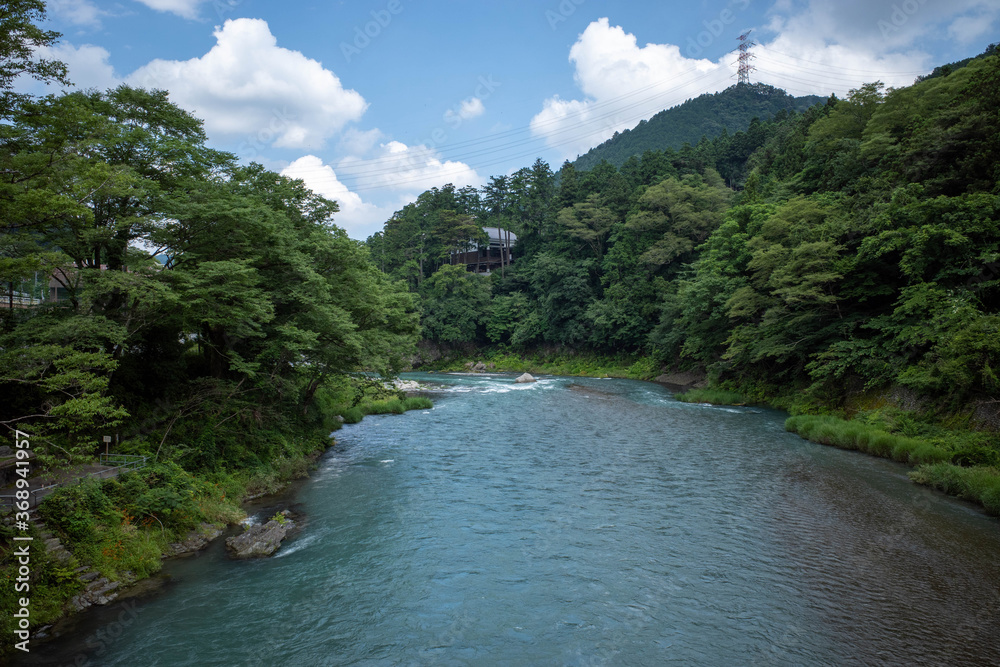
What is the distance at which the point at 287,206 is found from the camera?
738 inches

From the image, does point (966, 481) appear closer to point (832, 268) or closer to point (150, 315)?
point (832, 268)

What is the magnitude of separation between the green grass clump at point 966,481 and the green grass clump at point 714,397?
13.5 meters

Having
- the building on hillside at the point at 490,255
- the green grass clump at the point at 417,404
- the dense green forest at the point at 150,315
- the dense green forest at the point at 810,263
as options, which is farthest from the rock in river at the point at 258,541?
the building on hillside at the point at 490,255

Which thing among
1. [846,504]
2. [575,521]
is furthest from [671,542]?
[846,504]

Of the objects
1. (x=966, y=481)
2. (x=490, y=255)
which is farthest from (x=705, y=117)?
(x=966, y=481)

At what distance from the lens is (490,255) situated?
6750 centimetres

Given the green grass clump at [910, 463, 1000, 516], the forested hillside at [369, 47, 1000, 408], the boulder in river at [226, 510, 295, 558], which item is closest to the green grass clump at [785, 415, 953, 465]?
the green grass clump at [910, 463, 1000, 516]

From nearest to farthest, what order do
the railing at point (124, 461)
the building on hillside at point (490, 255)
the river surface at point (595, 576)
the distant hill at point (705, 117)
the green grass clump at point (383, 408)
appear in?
the river surface at point (595, 576), the railing at point (124, 461), the green grass clump at point (383, 408), the building on hillside at point (490, 255), the distant hill at point (705, 117)

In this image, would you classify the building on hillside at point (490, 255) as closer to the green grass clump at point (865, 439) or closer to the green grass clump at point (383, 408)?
the green grass clump at point (383, 408)

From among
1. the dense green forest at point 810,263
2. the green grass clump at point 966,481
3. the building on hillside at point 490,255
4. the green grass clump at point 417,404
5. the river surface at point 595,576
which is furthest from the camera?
the building on hillside at point 490,255

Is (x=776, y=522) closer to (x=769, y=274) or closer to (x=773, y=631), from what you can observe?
(x=773, y=631)

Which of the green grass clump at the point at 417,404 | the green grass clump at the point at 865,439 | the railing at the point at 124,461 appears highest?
the railing at the point at 124,461

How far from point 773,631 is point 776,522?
4.55m

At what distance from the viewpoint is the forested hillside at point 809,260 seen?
17.0 metres
